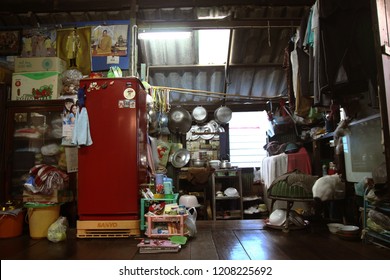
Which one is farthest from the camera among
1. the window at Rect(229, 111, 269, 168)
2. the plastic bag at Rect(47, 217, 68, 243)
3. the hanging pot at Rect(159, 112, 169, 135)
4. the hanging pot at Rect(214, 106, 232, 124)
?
the window at Rect(229, 111, 269, 168)

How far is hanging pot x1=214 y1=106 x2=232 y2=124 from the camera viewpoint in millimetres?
5973

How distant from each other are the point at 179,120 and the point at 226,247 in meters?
3.39

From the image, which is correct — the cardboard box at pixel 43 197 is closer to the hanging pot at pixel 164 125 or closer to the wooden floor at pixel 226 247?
the wooden floor at pixel 226 247

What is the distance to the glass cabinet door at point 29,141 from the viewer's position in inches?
154

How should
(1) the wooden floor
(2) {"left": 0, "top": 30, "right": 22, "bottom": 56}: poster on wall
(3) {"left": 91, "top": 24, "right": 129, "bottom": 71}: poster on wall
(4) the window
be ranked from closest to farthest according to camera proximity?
(1) the wooden floor → (3) {"left": 91, "top": 24, "right": 129, "bottom": 71}: poster on wall → (2) {"left": 0, "top": 30, "right": 22, "bottom": 56}: poster on wall → (4) the window

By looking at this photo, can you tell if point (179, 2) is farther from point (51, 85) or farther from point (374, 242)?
point (374, 242)

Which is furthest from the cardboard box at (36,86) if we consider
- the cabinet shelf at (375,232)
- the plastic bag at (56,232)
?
the cabinet shelf at (375,232)

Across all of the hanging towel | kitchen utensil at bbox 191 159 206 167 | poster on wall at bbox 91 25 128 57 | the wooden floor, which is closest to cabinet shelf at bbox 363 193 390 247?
the wooden floor

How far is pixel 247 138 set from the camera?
21.4ft

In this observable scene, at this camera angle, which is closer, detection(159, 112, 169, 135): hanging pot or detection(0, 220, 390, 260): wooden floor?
detection(0, 220, 390, 260): wooden floor

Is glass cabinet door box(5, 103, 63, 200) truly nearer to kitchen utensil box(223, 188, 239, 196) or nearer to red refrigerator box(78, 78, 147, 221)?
red refrigerator box(78, 78, 147, 221)

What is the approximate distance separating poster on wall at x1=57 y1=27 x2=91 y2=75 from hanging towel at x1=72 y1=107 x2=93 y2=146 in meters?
1.22

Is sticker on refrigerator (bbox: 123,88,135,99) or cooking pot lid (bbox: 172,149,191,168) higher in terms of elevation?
sticker on refrigerator (bbox: 123,88,135,99)

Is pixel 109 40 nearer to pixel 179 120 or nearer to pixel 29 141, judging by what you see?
pixel 29 141
